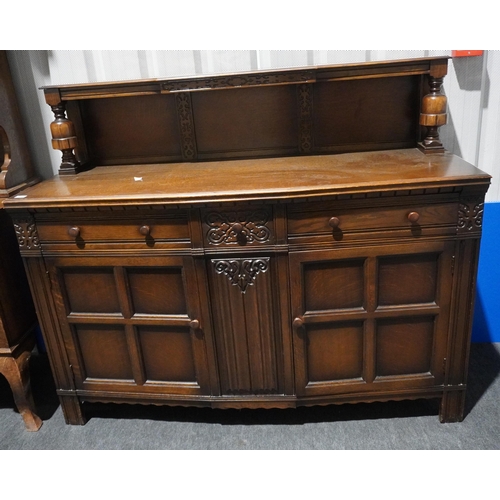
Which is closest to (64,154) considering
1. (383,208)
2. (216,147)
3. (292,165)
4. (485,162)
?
(216,147)

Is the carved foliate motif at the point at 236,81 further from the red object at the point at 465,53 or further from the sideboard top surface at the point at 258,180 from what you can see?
the red object at the point at 465,53

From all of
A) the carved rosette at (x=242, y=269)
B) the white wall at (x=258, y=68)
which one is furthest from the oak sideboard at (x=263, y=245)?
the white wall at (x=258, y=68)

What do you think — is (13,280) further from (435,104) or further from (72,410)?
(435,104)

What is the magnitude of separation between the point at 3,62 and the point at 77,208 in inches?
31.8

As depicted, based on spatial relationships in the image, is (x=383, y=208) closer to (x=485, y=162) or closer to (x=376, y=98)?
(x=376, y=98)

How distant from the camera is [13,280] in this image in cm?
188

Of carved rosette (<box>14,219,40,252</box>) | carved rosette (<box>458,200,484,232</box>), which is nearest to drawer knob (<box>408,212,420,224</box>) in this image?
carved rosette (<box>458,200,484,232</box>)

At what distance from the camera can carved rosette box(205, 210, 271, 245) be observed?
1.49 metres

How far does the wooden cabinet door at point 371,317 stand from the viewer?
154cm

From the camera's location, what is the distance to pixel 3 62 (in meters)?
1.86

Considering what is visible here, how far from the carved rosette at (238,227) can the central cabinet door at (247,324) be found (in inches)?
2.5

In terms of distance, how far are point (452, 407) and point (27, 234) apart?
5.32 ft

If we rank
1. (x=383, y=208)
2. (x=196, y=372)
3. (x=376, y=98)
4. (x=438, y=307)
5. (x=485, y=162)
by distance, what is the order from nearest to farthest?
(x=383, y=208)
(x=438, y=307)
(x=196, y=372)
(x=376, y=98)
(x=485, y=162)

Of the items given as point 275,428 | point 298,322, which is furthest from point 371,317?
point 275,428
